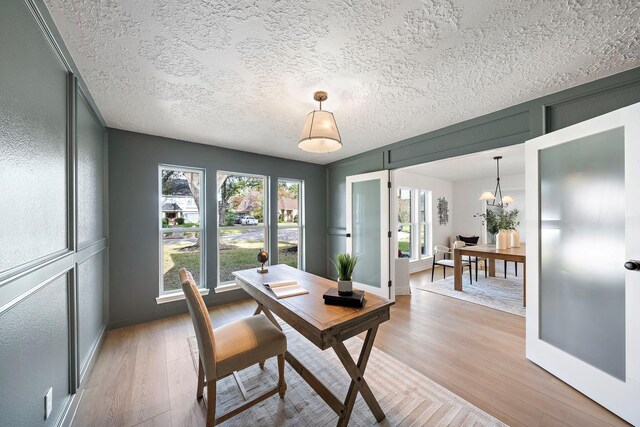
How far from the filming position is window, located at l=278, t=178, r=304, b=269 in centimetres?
433

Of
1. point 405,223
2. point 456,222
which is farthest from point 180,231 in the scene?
point 456,222

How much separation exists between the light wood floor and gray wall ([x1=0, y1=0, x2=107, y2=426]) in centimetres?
29

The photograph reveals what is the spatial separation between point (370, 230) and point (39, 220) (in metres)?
3.60

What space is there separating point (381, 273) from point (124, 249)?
11.7 feet

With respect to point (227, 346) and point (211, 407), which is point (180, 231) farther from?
point (211, 407)

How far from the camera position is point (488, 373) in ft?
6.66

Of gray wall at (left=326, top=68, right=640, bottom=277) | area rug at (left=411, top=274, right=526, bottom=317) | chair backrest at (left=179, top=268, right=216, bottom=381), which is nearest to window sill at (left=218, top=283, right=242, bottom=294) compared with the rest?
chair backrest at (left=179, top=268, right=216, bottom=381)

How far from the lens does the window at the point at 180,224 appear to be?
3297mm

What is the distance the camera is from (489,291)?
4.18 metres

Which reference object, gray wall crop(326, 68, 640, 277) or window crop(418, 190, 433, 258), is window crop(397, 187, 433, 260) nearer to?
window crop(418, 190, 433, 258)

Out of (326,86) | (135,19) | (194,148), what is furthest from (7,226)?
(194,148)

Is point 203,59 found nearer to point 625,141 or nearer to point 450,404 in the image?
point 625,141

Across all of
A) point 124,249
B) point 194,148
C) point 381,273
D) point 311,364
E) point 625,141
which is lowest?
point 311,364

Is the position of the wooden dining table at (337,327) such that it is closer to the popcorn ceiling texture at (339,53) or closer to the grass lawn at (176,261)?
the popcorn ceiling texture at (339,53)
